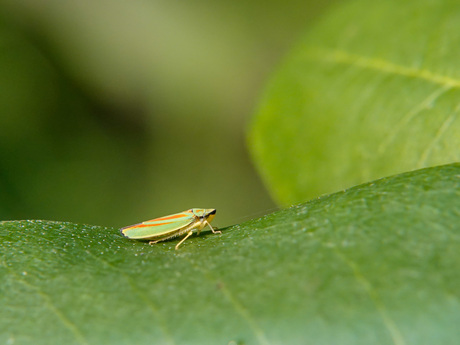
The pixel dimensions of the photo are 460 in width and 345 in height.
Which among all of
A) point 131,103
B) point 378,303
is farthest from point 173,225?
point 131,103

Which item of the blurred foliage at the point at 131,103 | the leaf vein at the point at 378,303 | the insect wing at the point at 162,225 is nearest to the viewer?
the leaf vein at the point at 378,303

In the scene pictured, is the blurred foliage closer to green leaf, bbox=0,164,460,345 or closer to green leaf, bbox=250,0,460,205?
green leaf, bbox=250,0,460,205

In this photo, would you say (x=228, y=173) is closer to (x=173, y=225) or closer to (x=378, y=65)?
(x=173, y=225)

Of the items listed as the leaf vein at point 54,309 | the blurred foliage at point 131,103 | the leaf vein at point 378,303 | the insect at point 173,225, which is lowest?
the leaf vein at point 378,303

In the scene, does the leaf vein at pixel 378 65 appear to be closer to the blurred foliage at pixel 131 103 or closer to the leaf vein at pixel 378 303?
the leaf vein at pixel 378 303

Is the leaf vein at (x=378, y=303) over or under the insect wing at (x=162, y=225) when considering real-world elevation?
under

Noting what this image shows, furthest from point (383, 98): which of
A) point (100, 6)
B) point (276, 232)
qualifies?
point (100, 6)

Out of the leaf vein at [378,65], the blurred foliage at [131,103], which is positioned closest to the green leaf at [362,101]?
the leaf vein at [378,65]

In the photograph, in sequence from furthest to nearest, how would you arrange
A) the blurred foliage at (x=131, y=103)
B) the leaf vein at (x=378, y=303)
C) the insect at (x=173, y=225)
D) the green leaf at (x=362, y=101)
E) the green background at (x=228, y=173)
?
the blurred foliage at (x=131, y=103) < the insect at (x=173, y=225) < the green leaf at (x=362, y=101) < the green background at (x=228, y=173) < the leaf vein at (x=378, y=303)
